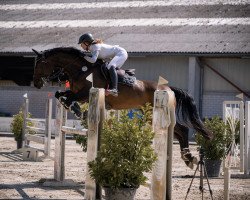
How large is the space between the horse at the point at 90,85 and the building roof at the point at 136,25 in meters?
15.4

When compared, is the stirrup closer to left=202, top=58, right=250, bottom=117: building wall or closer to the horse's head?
the horse's head

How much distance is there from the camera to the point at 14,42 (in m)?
29.7

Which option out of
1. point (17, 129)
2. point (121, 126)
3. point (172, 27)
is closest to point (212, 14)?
point (172, 27)

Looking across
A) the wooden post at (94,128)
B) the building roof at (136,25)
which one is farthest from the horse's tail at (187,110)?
the building roof at (136,25)

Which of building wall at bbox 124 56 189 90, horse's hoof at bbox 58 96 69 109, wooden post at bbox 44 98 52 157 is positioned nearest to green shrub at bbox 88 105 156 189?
horse's hoof at bbox 58 96 69 109

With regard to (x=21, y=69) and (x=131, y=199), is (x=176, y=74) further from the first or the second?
(x=131, y=199)

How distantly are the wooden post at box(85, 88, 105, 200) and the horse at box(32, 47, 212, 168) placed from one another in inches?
118

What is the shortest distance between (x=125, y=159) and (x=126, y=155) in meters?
0.05

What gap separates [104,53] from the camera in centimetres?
1060

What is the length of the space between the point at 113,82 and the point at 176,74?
1759 cm

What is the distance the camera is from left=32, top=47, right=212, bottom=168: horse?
10414mm

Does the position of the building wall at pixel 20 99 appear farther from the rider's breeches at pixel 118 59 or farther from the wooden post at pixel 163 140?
the wooden post at pixel 163 140

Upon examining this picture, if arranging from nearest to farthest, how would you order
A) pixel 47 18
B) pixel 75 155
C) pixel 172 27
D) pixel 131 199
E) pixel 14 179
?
1. pixel 131 199
2. pixel 14 179
3. pixel 75 155
4. pixel 172 27
5. pixel 47 18

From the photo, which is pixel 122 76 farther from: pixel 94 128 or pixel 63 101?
pixel 94 128
